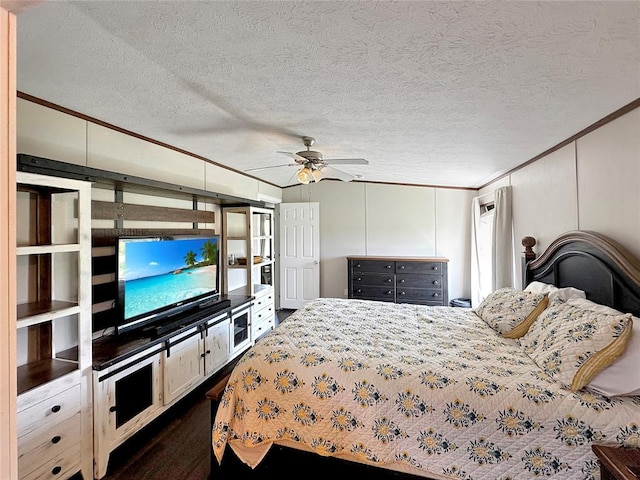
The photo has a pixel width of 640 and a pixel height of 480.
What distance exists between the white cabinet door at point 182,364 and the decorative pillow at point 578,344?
2512 mm

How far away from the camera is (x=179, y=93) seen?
1.90 metres

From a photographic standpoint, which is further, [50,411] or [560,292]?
[560,292]

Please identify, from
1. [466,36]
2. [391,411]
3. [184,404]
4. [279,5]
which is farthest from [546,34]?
[184,404]

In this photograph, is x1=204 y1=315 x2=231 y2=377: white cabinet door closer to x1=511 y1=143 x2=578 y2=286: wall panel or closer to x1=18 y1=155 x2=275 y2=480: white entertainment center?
x1=18 y1=155 x2=275 y2=480: white entertainment center

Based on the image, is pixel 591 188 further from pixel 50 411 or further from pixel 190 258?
pixel 50 411

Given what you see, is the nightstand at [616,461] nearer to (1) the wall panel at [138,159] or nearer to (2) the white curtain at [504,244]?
(2) the white curtain at [504,244]

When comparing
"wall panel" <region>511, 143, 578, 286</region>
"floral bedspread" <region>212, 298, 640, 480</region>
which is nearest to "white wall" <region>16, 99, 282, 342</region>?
"floral bedspread" <region>212, 298, 640, 480</region>

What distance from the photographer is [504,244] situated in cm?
344

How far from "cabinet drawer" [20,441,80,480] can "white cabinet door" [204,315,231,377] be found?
1.16m

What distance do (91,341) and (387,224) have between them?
4.50m

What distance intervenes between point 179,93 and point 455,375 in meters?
2.34

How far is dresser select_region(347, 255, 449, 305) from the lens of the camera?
4.54 metres

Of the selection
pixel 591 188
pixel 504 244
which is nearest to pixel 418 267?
pixel 504 244

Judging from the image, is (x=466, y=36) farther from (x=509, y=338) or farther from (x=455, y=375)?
Result: (x=509, y=338)
